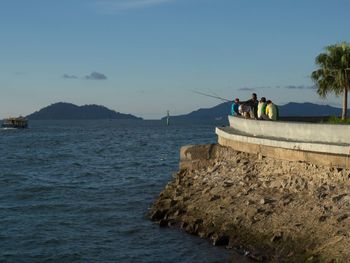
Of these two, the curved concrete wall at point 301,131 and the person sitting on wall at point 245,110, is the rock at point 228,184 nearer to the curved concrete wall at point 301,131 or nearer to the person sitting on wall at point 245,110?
the curved concrete wall at point 301,131

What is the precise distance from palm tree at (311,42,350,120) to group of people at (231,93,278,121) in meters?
4.48

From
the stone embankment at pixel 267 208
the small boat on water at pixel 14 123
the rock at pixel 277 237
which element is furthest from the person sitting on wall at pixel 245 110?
the small boat on water at pixel 14 123

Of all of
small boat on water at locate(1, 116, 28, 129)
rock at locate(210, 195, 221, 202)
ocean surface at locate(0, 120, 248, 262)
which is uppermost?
small boat on water at locate(1, 116, 28, 129)

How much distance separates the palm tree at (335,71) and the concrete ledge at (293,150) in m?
8.14

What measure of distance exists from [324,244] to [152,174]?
76.2 ft

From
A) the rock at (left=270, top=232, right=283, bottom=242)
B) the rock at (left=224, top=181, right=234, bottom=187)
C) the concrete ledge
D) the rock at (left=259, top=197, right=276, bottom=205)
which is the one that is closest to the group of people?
the concrete ledge

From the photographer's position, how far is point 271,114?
24.3m

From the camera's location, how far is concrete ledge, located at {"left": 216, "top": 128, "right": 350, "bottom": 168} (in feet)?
54.6

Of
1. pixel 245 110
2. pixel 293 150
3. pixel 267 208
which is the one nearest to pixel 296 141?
pixel 293 150

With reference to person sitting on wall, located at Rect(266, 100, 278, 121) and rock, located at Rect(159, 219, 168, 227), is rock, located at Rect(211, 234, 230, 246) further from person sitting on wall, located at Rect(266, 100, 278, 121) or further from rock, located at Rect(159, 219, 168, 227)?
person sitting on wall, located at Rect(266, 100, 278, 121)

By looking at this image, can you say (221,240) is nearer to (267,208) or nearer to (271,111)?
(267,208)

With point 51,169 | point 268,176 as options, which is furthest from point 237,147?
point 51,169

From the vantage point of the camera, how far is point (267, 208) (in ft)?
55.7

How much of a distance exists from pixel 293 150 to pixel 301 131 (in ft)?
2.57
